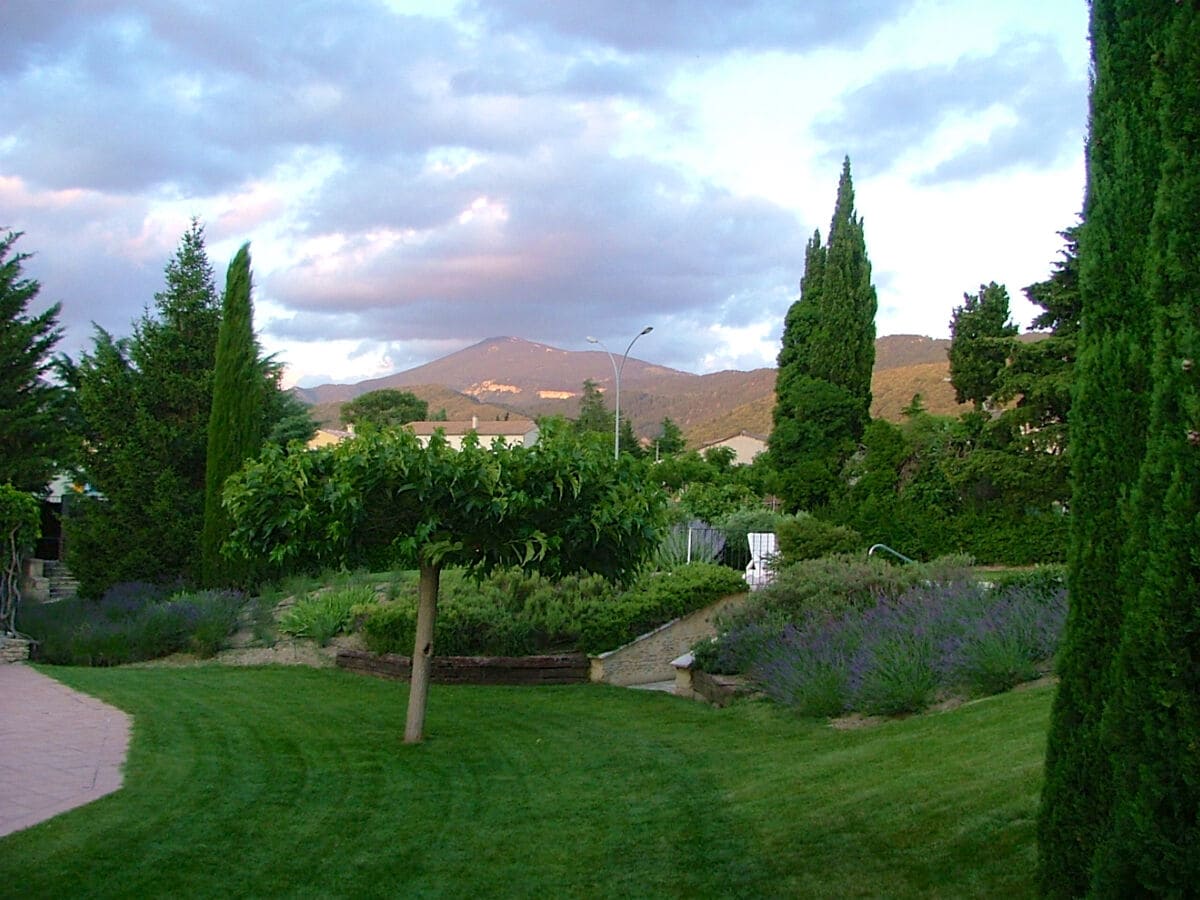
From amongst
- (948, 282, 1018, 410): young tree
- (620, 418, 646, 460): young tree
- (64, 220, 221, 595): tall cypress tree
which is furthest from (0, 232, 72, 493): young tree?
(620, 418, 646, 460): young tree

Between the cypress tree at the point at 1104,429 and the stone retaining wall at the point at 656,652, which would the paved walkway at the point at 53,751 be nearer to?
the cypress tree at the point at 1104,429

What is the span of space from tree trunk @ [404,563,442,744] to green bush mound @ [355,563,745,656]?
12.9ft

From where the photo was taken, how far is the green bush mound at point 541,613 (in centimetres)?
1314

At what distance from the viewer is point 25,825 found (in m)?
5.82

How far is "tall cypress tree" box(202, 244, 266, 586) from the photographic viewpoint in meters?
19.9

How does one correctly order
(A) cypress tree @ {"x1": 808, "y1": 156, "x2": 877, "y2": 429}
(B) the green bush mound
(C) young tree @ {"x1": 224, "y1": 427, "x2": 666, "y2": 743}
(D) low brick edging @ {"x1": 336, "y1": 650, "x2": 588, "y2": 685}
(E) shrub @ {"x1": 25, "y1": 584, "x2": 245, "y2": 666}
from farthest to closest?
(A) cypress tree @ {"x1": 808, "y1": 156, "x2": 877, "y2": 429}
(E) shrub @ {"x1": 25, "y1": 584, "x2": 245, "y2": 666}
(B) the green bush mound
(D) low brick edging @ {"x1": 336, "y1": 650, "x2": 588, "y2": 685}
(C) young tree @ {"x1": 224, "y1": 427, "x2": 666, "y2": 743}

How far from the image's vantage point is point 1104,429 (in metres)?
3.80

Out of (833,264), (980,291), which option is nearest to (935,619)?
(980,291)

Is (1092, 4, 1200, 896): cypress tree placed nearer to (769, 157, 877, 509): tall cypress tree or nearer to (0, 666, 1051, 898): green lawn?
(0, 666, 1051, 898): green lawn

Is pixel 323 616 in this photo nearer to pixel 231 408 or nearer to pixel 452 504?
pixel 231 408

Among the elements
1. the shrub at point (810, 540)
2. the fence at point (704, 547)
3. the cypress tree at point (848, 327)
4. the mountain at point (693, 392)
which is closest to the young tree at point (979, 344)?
the cypress tree at point (848, 327)

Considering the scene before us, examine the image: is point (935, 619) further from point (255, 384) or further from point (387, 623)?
point (255, 384)

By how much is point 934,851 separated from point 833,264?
110ft

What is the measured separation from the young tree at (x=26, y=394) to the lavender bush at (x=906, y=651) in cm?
2159
